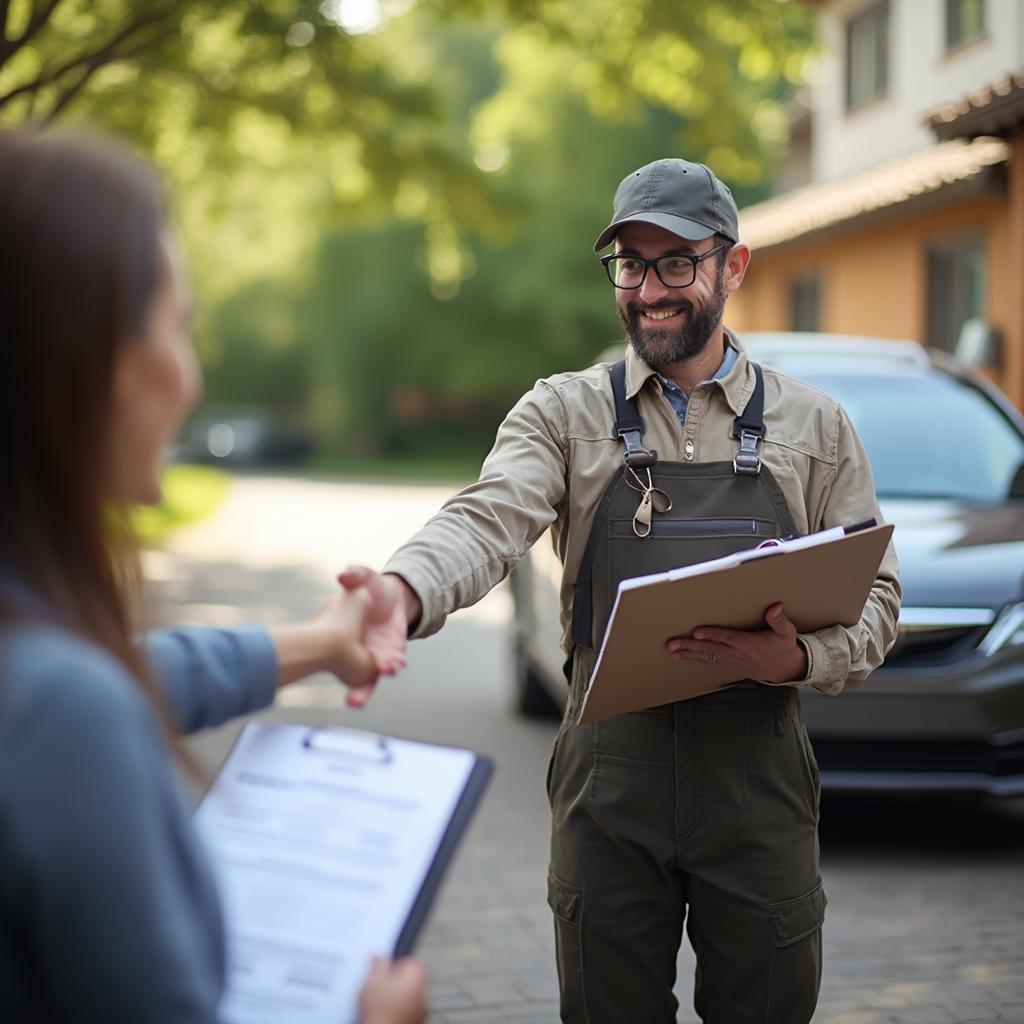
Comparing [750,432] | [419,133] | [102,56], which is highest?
[102,56]

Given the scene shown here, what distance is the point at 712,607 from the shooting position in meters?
2.53

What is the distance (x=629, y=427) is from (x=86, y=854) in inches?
74.3

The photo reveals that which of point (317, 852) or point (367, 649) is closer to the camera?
point (317, 852)

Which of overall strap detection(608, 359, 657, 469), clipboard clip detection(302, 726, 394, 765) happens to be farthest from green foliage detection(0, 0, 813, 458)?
overall strap detection(608, 359, 657, 469)

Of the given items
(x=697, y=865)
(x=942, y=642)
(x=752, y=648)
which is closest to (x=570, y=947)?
(x=697, y=865)

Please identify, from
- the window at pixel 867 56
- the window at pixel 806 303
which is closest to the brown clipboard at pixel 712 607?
the window at pixel 806 303

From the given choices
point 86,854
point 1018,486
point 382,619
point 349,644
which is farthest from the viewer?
point 1018,486

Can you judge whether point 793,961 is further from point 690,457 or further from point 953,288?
point 953,288

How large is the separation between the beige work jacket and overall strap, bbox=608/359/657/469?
17mm

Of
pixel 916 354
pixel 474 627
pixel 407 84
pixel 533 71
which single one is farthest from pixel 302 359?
pixel 916 354

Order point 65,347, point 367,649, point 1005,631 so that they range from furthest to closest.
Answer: point 1005,631 < point 367,649 < point 65,347

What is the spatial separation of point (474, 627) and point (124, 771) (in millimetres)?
11955

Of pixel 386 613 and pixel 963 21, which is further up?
pixel 963 21

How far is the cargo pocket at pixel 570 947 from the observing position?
2854 millimetres
